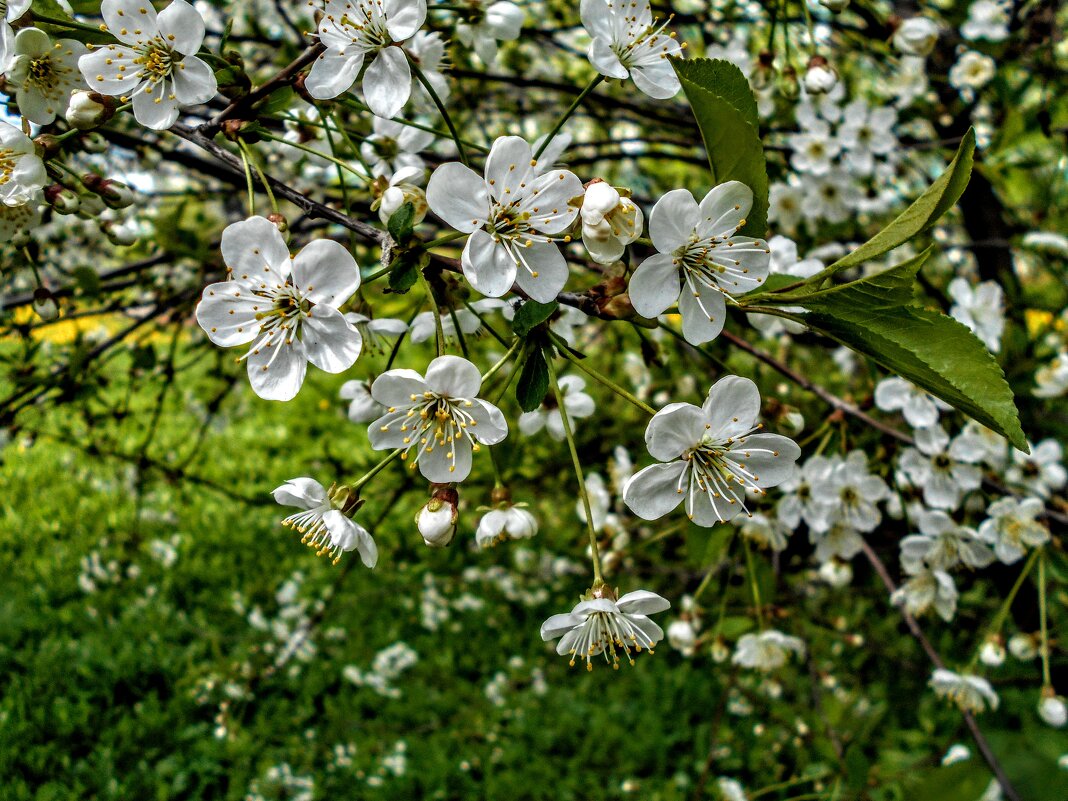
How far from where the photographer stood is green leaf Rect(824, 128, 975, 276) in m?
0.77

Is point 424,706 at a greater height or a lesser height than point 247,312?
lesser

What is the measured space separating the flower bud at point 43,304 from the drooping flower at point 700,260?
126cm

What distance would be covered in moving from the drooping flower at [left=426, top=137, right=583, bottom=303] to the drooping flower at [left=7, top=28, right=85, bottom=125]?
586 mm

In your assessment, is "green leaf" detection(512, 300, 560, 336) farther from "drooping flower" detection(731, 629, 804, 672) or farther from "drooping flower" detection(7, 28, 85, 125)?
"drooping flower" detection(731, 629, 804, 672)

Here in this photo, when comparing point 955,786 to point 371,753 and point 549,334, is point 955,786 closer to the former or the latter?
point 549,334

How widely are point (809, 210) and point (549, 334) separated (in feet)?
6.76

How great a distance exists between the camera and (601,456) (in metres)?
2.88

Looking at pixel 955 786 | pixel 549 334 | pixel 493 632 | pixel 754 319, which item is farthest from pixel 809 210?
pixel 493 632

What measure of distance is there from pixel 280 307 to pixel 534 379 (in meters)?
0.36

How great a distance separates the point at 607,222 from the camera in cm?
87

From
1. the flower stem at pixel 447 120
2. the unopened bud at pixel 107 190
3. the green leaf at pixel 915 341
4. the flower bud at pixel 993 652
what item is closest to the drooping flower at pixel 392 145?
the flower stem at pixel 447 120

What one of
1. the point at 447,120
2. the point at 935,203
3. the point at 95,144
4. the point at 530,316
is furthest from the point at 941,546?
the point at 95,144

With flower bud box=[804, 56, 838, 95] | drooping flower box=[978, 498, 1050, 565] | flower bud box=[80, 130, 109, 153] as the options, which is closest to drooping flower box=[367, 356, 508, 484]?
flower bud box=[80, 130, 109, 153]

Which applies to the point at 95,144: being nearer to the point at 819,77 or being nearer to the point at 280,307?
the point at 280,307
